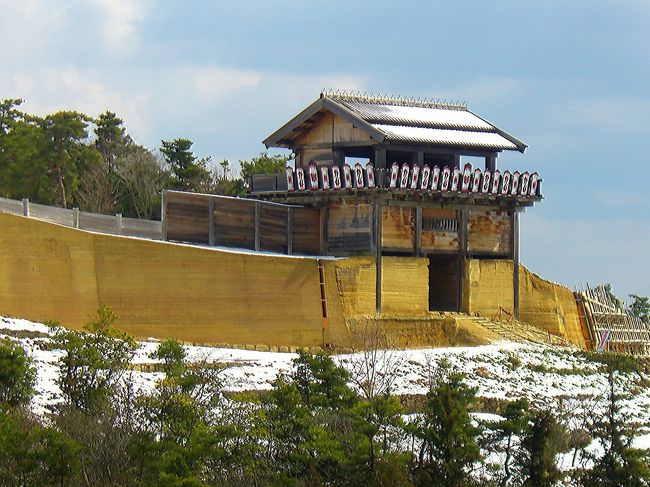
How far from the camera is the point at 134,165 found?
8931 cm

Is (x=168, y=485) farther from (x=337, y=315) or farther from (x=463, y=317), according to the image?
(x=463, y=317)

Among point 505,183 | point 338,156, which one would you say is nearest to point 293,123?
point 338,156

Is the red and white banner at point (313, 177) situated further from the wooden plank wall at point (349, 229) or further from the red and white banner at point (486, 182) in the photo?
the red and white banner at point (486, 182)

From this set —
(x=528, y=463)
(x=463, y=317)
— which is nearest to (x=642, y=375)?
(x=463, y=317)

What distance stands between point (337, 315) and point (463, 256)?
8.33 m

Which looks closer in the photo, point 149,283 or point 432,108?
point 149,283

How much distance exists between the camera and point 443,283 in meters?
72.5

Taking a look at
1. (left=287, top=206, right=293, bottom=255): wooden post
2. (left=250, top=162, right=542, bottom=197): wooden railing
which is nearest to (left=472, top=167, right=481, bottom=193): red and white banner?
(left=250, top=162, right=542, bottom=197): wooden railing

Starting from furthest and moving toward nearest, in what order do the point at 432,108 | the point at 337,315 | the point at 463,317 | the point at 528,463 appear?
the point at 432,108, the point at 463,317, the point at 337,315, the point at 528,463

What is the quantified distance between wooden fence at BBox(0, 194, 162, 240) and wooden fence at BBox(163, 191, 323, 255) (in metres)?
0.79

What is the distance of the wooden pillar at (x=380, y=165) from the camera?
67375 mm

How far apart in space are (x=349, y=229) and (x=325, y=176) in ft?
8.38

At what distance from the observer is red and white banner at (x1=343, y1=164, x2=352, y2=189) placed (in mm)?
67625

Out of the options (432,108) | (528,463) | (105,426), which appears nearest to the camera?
(105,426)
